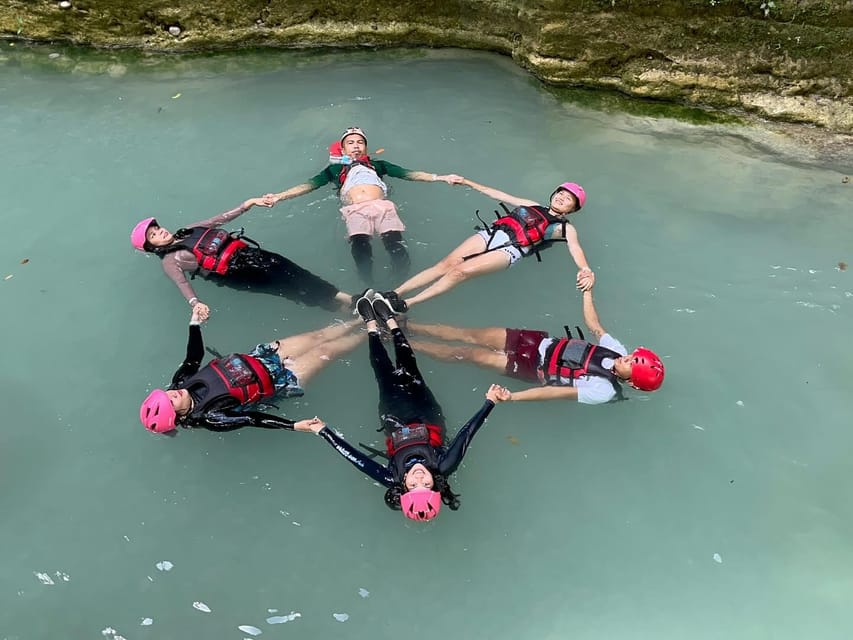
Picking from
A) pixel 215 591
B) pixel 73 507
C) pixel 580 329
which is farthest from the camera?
pixel 580 329

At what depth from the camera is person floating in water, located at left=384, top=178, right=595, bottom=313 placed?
6449mm

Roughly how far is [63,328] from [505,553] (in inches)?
185

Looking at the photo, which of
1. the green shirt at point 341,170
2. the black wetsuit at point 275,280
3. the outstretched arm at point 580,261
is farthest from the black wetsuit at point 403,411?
the green shirt at point 341,170

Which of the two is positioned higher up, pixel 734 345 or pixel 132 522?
pixel 734 345

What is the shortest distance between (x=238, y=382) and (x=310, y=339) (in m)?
0.88

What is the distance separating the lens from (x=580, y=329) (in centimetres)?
625

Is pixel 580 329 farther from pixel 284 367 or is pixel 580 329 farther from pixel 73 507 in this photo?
pixel 73 507

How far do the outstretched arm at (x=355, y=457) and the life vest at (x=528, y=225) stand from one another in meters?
2.69

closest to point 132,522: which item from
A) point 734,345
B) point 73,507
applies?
point 73,507

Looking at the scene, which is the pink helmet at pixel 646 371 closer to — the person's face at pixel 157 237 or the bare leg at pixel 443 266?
the bare leg at pixel 443 266

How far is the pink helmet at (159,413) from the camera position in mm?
4980

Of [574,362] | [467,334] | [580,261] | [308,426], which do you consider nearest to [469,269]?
[467,334]

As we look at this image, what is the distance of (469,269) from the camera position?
21.1 ft

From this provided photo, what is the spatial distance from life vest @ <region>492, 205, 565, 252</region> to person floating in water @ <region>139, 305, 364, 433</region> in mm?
1797
